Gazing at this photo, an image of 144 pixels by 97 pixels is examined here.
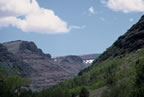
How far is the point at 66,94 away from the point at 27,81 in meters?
29.8

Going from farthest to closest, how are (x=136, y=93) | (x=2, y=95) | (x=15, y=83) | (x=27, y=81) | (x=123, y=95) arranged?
(x=27, y=81)
(x=15, y=83)
(x=2, y=95)
(x=123, y=95)
(x=136, y=93)

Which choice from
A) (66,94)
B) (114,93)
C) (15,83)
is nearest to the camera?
(114,93)

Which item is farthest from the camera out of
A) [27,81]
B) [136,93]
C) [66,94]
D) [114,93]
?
[66,94]

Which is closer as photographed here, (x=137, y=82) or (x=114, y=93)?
(x=137, y=82)

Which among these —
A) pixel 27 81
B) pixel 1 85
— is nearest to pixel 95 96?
pixel 27 81

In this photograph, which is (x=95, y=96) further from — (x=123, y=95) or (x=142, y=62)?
(x=142, y=62)

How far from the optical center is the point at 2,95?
133750mm

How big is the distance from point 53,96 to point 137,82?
113 meters

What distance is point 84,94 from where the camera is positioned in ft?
509

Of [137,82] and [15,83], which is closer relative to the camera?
[137,82]

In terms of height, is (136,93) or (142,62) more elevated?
(142,62)

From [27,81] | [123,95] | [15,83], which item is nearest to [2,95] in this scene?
[15,83]

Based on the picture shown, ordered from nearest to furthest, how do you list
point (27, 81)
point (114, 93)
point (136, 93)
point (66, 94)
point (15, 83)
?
point (136, 93), point (114, 93), point (15, 83), point (27, 81), point (66, 94)

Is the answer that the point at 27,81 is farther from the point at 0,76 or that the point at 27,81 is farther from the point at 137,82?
the point at 137,82
